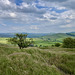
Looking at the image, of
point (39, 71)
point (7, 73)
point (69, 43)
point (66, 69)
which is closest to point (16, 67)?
point (7, 73)

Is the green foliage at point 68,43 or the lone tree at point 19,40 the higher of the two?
the lone tree at point 19,40

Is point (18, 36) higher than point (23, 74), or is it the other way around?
point (18, 36)

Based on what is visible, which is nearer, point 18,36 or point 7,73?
point 7,73

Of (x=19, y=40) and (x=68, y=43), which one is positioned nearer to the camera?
(x=19, y=40)

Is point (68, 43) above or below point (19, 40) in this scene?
below

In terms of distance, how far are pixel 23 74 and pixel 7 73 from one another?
166 centimetres

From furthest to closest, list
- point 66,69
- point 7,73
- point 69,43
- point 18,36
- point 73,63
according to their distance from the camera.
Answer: point 69,43 < point 18,36 < point 73,63 < point 66,69 < point 7,73

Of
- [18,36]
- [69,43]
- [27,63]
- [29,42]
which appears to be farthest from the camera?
[69,43]

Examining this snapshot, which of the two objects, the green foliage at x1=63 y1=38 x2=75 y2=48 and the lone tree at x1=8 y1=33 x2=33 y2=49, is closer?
the lone tree at x1=8 y1=33 x2=33 y2=49

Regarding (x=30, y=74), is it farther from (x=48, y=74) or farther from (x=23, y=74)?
(x=48, y=74)

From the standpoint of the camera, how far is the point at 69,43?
7262 cm

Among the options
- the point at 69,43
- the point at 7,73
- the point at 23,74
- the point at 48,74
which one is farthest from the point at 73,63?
the point at 69,43

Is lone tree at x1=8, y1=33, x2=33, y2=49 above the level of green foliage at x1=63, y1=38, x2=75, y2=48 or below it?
above

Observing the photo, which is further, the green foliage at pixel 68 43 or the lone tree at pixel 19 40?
the green foliage at pixel 68 43
